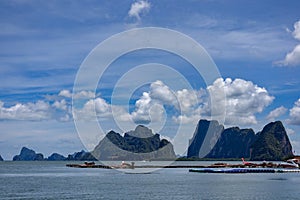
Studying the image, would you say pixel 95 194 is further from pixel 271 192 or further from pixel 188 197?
pixel 271 192

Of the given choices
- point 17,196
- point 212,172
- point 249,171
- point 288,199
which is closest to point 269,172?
point 249,171

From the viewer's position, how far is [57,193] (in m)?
71.5

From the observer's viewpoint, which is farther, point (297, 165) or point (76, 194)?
point (297, 165)

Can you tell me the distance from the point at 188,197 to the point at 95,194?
581 inches

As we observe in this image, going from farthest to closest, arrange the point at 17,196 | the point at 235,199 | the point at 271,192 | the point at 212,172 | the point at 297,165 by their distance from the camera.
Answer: the point at 297,165 → the point at 212,172 → the point at 271,192 → the point at 17,196 → the point at 235,199

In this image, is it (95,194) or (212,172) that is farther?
(212,172)

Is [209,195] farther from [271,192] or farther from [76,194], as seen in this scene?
[76,194]

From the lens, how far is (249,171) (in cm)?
14338

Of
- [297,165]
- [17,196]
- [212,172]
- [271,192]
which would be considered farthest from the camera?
[297,165]

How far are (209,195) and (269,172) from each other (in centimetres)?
8261

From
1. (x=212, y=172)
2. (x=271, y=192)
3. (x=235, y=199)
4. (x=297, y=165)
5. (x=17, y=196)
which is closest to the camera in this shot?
(x=235, y=199)

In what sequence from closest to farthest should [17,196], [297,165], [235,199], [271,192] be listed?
1. [235,199]
2. [17,196]
3. [271,192]
4. [297,165]

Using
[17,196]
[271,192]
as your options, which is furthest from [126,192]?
[271,192]

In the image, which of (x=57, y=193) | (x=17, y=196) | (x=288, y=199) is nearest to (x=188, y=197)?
(x=288, y=199)
